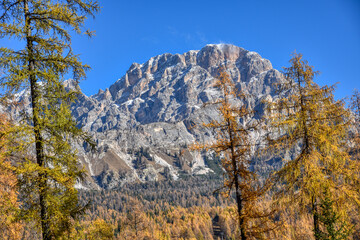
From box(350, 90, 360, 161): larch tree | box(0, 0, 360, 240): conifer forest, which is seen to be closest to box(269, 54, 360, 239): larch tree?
box(0, 0, 360, 240): conifer forest

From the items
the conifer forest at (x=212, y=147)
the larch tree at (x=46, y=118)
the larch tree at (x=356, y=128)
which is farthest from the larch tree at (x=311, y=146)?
the larch tree at (x=46, y=118)

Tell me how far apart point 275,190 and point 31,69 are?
1164 cm

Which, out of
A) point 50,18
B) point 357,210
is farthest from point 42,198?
point 357,210

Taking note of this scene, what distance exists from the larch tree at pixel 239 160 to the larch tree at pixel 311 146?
1.18 meters

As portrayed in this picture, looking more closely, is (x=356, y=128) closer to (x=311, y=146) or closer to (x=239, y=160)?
(x=311, y=146)

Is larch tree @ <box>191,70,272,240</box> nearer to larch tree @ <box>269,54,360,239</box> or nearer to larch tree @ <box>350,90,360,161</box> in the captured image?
larch tree @ <box>269,54,360,239</box>

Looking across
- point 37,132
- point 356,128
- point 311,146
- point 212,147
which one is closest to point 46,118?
point 37,132

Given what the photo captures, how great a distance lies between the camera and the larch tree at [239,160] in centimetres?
1169

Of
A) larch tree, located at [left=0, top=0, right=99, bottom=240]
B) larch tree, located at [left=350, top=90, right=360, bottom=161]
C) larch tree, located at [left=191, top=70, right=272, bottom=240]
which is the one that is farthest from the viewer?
larch tree, located at [left=350, top=90, right=360, bottom=161]

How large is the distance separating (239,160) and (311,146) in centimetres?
333

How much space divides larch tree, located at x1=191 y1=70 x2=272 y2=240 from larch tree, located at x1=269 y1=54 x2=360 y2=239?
1178 mm

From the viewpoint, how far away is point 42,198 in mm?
7852

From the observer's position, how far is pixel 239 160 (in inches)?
476

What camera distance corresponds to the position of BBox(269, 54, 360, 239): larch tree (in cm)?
1066
